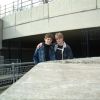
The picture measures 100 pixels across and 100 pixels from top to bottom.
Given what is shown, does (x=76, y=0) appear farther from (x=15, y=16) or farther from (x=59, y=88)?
(x=59, y=88)

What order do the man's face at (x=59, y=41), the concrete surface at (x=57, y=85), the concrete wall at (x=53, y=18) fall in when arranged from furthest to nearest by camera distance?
the concrete wall at (x=53, y=18) < the man's face at (x=59, y=41) < the concrete surface at (x=57, y=85)

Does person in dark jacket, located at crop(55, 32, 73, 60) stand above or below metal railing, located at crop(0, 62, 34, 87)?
above

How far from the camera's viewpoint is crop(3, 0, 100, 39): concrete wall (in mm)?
17844

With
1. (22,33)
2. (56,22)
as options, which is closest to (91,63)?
(56,22)

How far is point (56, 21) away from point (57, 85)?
16.7 meters

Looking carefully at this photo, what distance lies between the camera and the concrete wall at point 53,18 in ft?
58.5

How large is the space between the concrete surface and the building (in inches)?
536

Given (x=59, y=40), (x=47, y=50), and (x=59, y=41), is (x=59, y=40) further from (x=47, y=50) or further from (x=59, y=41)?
(x=47, y=50)

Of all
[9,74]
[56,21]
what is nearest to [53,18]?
[56,21]

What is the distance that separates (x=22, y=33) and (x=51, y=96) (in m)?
20.2

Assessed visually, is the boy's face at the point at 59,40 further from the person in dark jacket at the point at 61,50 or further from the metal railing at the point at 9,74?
the metal railing at the point at 9,74

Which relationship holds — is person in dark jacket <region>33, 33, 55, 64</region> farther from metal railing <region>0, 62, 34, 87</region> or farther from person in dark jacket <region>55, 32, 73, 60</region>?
metal railing <region>0, 62, 34, 87</region>

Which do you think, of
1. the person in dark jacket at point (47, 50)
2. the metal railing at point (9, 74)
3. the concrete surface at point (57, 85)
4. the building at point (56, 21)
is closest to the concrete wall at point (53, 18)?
the building at point (56, 21)

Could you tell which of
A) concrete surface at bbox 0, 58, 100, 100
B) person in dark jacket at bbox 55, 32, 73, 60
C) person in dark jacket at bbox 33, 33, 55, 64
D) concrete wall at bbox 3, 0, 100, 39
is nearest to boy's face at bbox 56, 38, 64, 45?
person in dark jacket at bbox 55, 32, 73, 60
